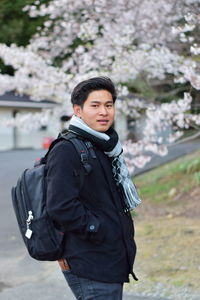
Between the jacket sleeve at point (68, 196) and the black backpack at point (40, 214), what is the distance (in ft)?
0.15

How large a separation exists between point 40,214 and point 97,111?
0.55 meters

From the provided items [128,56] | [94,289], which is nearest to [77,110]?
[94,289]

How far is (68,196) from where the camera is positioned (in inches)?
78.1

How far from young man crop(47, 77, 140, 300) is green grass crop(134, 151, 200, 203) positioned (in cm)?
595

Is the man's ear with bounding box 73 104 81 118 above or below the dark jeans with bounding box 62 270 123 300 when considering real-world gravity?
above

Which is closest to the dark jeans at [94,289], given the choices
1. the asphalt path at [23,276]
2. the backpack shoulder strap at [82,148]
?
the backpack shoulder strap at [82,148]

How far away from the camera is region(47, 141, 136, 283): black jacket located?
1998 millimetres

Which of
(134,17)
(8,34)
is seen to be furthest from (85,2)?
(8,34)

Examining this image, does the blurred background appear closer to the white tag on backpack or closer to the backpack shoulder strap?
the white tag on backpack

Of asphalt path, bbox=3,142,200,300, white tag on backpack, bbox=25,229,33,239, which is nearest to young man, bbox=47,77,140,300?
white tag on backpack, bbox=25,229,33,239

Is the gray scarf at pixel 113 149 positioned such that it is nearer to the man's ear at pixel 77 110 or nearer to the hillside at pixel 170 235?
the man's ear at pixel 77 110

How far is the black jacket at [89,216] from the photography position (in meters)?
2.00

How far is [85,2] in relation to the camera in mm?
7664

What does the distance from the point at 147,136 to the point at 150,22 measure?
6.73ft
